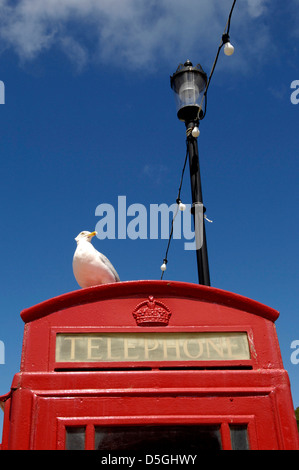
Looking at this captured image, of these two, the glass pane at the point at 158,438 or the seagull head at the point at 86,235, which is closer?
the glass pane at the point at 158,438

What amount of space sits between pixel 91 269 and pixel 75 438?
Result: 1269 mm

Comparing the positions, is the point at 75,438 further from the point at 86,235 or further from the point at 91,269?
the point at 86,235

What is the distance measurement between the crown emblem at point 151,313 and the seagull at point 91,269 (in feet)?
2.09

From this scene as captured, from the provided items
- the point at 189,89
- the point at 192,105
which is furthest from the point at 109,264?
the point at 189,89

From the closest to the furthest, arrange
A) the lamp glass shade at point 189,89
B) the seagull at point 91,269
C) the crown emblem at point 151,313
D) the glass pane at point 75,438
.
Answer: the glass pane at point 75,438 → the crown emblem at point 151,313 → the seagull at point 91,269 → the lamp glass shade at point 189,89

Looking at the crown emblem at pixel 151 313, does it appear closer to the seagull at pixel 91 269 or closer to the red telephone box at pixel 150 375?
the red telephone box at pixel 150 375

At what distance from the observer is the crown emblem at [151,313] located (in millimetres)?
2732

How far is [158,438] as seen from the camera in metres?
2.44

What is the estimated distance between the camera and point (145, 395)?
2514 mm

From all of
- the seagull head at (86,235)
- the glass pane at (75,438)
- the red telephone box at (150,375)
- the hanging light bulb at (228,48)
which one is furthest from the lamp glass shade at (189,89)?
the glass pane at (75,438)

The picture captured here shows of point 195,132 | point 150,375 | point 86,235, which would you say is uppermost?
point 195,132
